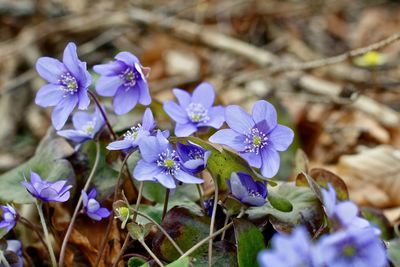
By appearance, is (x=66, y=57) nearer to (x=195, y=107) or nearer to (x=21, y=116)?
(x=195, y=107)

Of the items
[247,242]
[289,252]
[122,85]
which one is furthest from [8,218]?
[289,252]

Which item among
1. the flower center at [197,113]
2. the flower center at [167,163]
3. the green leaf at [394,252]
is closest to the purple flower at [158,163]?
the flower center at [167,163]

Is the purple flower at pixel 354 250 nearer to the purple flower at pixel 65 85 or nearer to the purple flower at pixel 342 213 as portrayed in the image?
the purple flower at pixel 342 213

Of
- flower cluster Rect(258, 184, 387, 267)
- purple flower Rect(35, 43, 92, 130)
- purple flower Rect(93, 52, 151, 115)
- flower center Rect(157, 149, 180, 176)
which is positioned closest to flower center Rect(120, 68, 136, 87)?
purple flower Rect(93, 52, 151, 115)

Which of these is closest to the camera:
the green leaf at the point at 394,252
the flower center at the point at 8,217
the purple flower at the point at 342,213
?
the purple flower at the point at 342,213

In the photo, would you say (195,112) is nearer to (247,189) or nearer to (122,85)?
(122,85)

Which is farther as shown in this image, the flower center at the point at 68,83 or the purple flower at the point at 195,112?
the purple flower at the point at 195,112

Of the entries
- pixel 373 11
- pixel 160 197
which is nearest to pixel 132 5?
pixel 373 11

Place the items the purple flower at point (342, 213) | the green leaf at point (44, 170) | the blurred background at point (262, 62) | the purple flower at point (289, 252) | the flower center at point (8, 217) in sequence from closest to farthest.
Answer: the purple flower at point (289, 252) < the purple flower at point (342, 213) < the flower center at point (8, 217) < the green leaf at point (44, 170) < the blurred background at point (262, 62)
